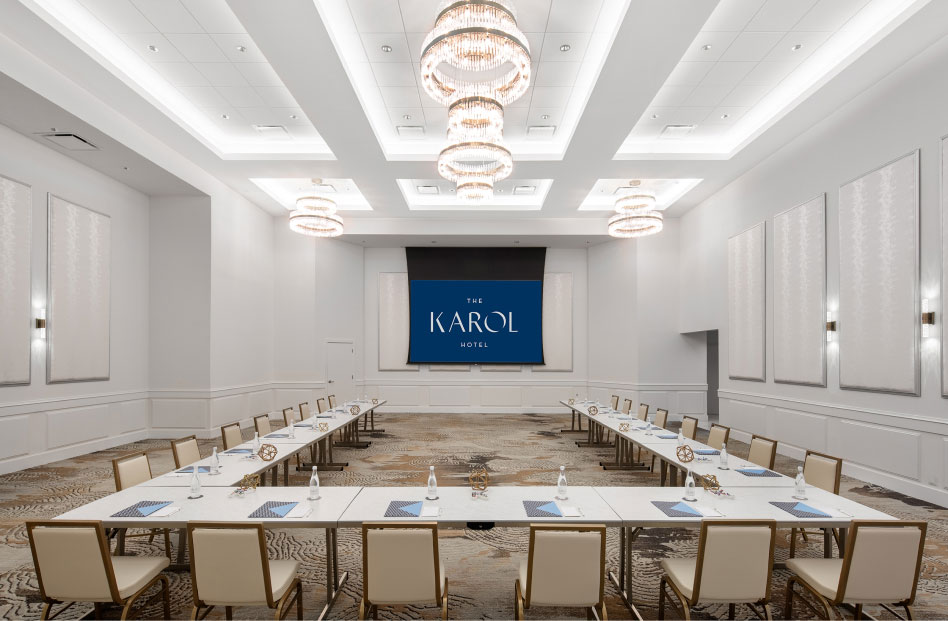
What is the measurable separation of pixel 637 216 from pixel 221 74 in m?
7.32

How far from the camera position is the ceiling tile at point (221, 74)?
6539 mm

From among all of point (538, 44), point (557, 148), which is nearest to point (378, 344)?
point (557, 148)

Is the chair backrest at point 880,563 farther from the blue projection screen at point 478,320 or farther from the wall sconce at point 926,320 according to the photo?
the blue projection screen at point 478,320

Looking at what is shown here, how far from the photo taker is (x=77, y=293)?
8.45 meters

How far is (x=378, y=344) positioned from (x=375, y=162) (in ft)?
22.1

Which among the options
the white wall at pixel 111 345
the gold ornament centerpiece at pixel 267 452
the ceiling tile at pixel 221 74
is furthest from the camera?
the white wall at pixel 111 345

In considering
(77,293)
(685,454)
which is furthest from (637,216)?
(77,293)

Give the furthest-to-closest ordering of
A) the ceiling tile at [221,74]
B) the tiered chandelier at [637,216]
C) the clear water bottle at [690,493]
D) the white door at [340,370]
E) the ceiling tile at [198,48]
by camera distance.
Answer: the white door at [340,370] → the tiered chandelier at [637,216] → the ceiling tile at [221,74] → the ceiling tile at [198,48] → the clear water bottle at [690,493]

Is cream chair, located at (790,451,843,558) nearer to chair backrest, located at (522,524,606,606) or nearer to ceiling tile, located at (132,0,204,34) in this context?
chair backrest, located at (522,524,606,606)

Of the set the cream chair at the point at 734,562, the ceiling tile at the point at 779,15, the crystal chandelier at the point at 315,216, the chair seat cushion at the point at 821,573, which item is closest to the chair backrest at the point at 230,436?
the crystal chandelier at the point at 315,216

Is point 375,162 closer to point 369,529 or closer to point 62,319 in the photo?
point 62,319

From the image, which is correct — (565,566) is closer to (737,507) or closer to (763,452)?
(737,507)

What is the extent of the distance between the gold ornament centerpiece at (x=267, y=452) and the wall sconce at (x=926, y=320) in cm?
716

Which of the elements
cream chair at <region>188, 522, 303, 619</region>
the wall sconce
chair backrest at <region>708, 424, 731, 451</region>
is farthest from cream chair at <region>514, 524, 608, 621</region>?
the wall sconce
